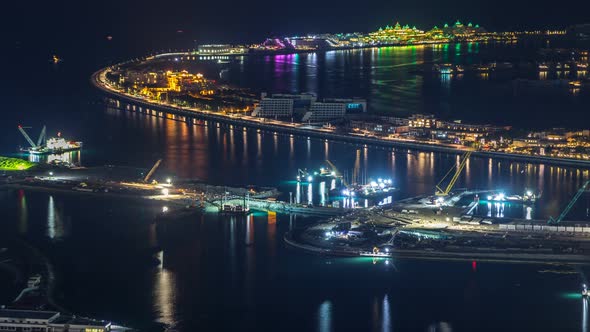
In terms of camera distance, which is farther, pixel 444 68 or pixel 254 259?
pixel 444 68

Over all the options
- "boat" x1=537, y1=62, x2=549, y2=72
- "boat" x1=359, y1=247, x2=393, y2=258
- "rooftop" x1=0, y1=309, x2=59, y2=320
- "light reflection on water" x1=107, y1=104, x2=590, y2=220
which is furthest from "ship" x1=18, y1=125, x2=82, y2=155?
"boat" x1=537, y1=62, x2=549, y2=72

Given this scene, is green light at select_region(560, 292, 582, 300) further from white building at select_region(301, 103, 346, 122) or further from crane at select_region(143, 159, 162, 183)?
white building at select_region(301, 103, 346, 122)

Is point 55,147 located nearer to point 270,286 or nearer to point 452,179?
point 452,179

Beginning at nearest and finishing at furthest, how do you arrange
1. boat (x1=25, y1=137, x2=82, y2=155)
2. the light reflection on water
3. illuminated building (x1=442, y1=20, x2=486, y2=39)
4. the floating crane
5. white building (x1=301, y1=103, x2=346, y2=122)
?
1. the light reflection on water
2. boat (x1=25, y1=137, x2=82, y2=155)
3. the floating crane
4. white building (x1=301, y1=103, x2=346, y2=122)
5. illuminated building (x1=442, y1=20, x2=486, y2=39)

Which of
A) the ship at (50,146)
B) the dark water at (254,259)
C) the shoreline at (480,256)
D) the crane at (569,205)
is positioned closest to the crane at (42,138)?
the ship at (50,146)

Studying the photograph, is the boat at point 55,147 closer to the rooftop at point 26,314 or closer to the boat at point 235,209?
the boat at point 235,209

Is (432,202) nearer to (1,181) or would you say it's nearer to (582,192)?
(582,192)

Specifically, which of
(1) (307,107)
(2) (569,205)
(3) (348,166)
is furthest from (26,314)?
(1) (307,107)
